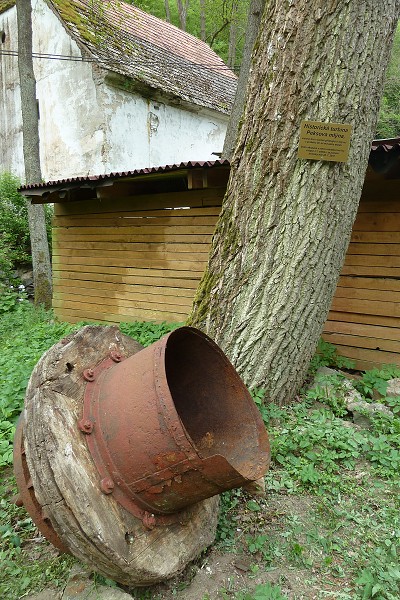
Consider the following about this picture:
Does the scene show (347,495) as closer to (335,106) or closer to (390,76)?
(335,106)

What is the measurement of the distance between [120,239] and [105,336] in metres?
4.80

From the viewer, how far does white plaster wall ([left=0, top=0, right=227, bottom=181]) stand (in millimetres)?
10828

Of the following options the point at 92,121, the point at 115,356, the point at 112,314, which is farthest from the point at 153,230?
the point at 92,121

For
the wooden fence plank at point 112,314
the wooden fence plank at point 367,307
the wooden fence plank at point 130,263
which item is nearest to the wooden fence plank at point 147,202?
the wooden fence plank at point 130,263

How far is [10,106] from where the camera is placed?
1441 centimetres

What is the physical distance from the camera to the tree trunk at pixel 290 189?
299cm

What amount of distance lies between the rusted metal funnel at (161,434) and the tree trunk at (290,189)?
2.75 feet

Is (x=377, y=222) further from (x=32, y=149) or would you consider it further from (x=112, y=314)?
(x=32, y=149)

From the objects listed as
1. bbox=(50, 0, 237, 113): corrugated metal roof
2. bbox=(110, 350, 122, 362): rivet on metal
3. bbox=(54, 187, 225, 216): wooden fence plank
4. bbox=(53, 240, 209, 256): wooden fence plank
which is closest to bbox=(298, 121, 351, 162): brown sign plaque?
bbox=(110, 350, 122, 362): rivet on metal

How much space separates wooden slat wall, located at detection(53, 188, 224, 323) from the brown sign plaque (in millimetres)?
2905

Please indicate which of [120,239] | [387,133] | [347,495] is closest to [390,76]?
[387,133]

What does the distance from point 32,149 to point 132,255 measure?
4.54 meters

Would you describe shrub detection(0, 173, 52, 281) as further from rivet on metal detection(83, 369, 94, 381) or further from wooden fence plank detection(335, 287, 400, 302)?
rivet on metal detection(83, 369, 94, 381)

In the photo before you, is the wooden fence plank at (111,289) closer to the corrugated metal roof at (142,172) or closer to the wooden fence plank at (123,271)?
the wooden fence plank at (123,271)
